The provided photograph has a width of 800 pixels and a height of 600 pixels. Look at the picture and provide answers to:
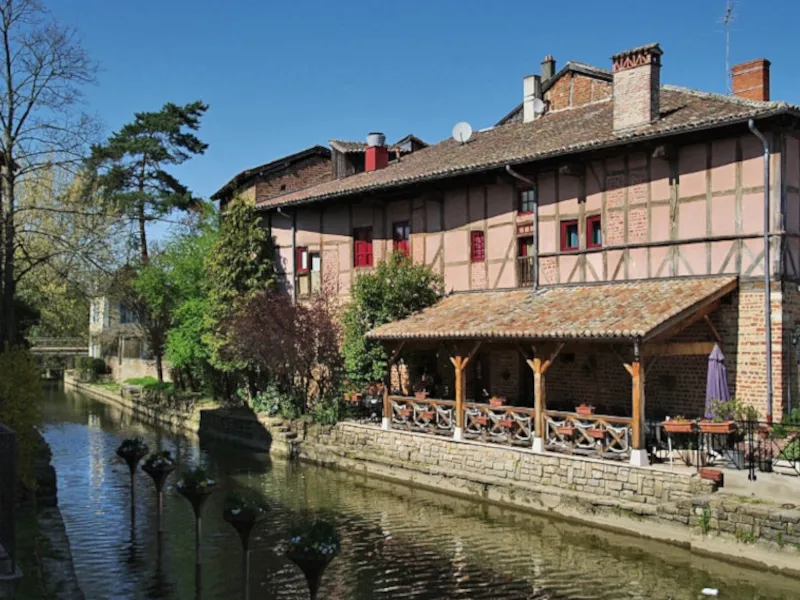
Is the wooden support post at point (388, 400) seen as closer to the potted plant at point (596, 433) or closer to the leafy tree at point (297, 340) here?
the leafy tree at point (297, 340)

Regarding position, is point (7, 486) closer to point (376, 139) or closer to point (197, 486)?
point (197, 486)

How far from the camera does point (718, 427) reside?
44.6 feet

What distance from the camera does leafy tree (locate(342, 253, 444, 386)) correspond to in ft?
68.3

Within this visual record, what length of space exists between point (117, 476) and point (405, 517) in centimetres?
778

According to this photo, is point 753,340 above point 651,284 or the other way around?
the other way around

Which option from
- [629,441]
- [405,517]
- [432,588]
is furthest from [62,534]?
[629,441]

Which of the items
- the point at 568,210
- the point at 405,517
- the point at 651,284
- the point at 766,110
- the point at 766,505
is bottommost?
the point at 405,517

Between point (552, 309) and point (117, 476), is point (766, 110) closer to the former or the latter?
point (552, 309)

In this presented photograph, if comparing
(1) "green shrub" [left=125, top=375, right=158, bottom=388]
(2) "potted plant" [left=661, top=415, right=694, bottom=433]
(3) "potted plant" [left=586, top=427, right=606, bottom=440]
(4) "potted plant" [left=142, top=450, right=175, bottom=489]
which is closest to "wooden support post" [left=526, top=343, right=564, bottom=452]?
(3) "potted plant" [left=586, top=427, right=606, bottom=440]

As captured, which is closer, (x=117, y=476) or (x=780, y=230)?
(x=780, y=230)

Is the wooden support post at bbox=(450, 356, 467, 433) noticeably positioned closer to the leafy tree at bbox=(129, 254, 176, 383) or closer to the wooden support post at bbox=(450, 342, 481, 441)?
the wooden support post at bbox=(450, 342, 481, 441)

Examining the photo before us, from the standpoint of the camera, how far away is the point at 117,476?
18594 mm

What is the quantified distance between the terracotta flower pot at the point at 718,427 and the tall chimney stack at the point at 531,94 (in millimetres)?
13513

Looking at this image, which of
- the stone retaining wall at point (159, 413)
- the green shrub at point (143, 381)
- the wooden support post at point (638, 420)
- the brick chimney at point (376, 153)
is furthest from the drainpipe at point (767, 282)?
the green shrub at point (143, 381)
